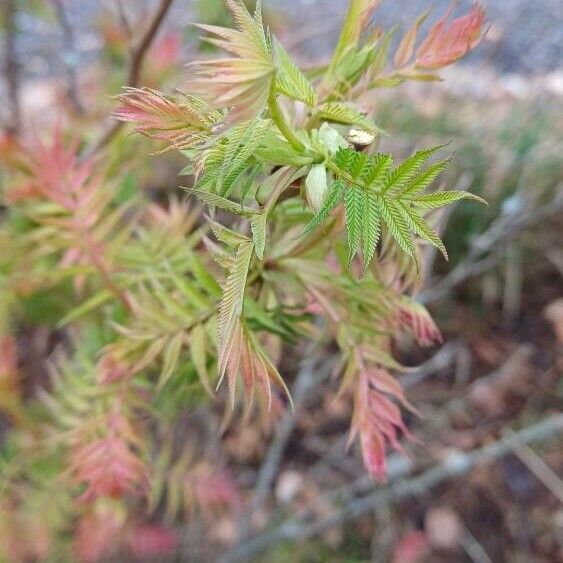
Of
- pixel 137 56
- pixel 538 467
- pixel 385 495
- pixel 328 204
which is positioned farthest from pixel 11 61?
pixel 538 467

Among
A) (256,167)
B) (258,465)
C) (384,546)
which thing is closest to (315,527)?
(384,546)

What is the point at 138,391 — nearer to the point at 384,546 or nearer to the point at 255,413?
the point at 255,413

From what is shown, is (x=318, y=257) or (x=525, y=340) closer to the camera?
(x=318, y=257)

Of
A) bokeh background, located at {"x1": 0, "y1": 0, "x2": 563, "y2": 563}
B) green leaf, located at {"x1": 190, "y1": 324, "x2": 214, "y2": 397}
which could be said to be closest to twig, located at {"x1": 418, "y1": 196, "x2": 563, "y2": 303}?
bokeh background, located at {"x1": 0, "y1": 0, "x2": 563, "y2": 563}

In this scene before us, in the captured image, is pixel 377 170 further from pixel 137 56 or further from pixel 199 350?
pixel 137 56

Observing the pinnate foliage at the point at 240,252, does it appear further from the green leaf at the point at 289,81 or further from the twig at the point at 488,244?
the twig at the point at 488,244

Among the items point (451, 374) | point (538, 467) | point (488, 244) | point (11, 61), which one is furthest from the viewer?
point (451, 374)
